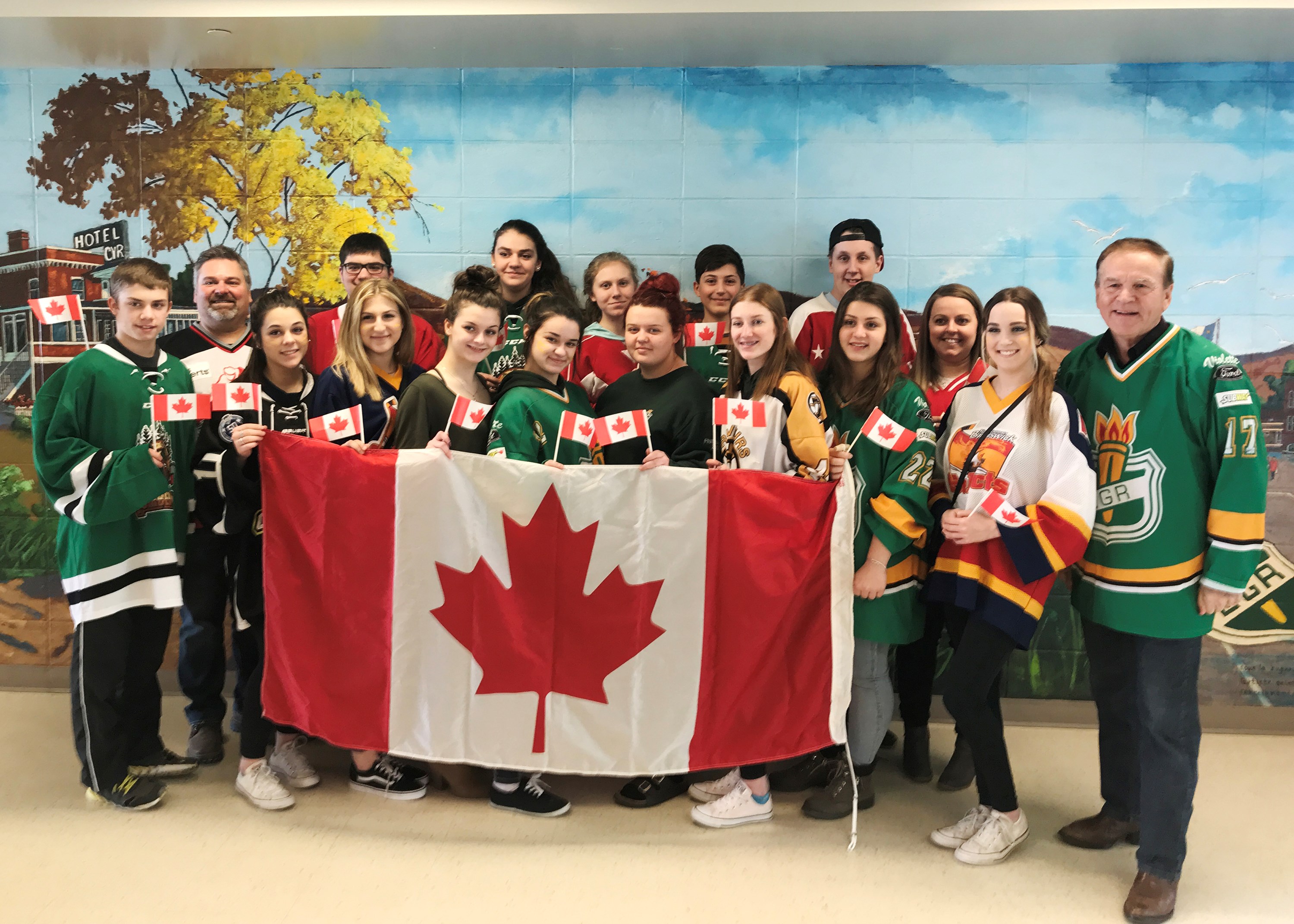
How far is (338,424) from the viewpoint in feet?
8.56

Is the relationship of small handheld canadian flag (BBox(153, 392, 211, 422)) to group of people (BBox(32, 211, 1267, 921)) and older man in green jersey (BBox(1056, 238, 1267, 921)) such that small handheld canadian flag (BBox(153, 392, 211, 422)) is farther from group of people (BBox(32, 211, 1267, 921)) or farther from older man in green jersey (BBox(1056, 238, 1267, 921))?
older man in green jersey (BBox(1056, 238, 1267, 921))

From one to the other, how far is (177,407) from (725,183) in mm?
2201

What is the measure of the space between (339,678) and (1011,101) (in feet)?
10.7

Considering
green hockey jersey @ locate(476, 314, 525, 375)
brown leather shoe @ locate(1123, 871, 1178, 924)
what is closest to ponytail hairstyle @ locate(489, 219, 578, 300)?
green hockey jersey @ locate(476, 314, 525, 375)

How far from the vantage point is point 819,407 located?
2619 millimetres

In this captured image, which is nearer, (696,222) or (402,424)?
(402,424)

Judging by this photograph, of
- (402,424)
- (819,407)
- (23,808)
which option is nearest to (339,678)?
(402,424)

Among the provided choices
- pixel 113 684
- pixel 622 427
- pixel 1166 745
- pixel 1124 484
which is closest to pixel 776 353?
pixel 622 427

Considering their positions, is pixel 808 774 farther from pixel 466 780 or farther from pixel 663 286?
pixel 663 286

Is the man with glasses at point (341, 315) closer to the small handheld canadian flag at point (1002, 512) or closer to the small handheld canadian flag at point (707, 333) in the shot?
the small handheld canadian flag at point (707, 333)

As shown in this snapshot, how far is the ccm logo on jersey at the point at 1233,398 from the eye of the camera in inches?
88.7

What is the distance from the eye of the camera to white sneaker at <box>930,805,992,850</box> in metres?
2.61

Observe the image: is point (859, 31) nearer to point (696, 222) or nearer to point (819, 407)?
point (696, 222)

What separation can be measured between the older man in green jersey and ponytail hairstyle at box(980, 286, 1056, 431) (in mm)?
160
